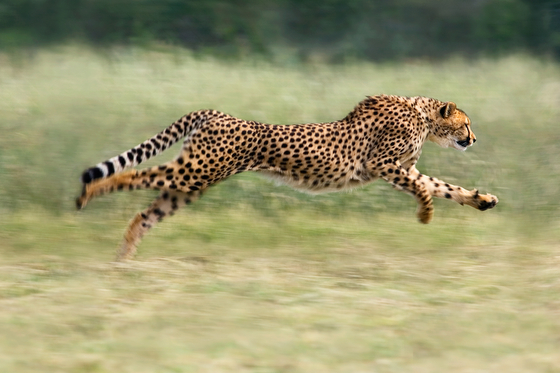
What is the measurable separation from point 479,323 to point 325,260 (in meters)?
1.39

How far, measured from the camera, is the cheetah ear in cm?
591

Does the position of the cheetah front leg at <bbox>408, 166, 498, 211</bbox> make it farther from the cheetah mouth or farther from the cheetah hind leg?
the cheetah hind leg

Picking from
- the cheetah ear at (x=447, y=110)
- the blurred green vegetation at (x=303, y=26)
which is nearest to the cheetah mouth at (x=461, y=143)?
the cheetah ear at (x=447, y=110)

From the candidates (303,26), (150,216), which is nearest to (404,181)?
(150,216)

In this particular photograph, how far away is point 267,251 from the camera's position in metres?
5.84

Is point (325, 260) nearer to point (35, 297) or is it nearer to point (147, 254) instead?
point (147, 254)

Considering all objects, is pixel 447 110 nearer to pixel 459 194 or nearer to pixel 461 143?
pixel 461 143

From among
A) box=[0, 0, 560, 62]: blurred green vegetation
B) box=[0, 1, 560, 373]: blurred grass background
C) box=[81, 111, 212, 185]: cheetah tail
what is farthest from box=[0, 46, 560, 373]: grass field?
box=[0, 0, 560, 62]: blurred green vegetation

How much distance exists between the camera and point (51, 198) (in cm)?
678

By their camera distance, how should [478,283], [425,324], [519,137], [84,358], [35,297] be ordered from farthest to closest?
[519,137]
[478,283]
[35,297]
[425,324]
[84,358]

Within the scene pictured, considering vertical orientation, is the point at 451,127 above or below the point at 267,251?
above

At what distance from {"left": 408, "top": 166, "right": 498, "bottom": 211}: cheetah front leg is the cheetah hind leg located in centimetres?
134

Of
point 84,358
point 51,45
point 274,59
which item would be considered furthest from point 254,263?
point 51,45

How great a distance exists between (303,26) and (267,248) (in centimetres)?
824
